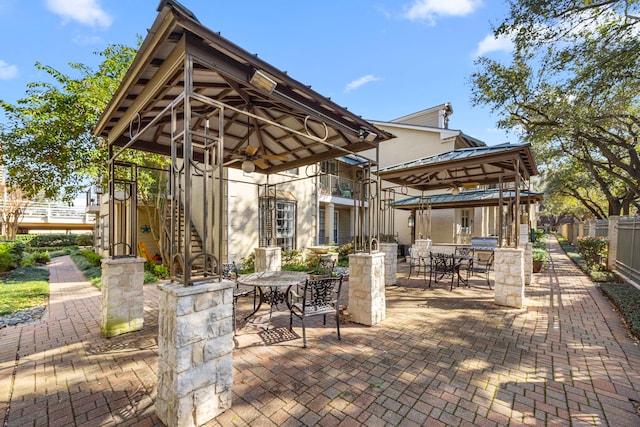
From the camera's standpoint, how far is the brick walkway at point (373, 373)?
2.55 metres

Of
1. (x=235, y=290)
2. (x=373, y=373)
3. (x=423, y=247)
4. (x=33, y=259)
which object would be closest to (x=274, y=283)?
(x=235, y=290)

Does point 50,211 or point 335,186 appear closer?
point 335,186

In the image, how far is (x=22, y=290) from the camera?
7.50 metres

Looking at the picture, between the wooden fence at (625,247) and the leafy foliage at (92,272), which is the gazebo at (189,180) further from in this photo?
the wooden fence at (625,247)

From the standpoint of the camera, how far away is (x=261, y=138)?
5.77 metres

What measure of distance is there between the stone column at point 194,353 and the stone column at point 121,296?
241 cm

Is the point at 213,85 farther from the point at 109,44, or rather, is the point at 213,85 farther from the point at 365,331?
the point at 109,44

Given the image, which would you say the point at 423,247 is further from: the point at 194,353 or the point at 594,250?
the point at 194,353

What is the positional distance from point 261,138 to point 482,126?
9913mm

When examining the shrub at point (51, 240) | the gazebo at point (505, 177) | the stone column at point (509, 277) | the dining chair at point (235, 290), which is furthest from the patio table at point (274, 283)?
the shrub at point (51, 240)

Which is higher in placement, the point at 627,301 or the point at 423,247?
the point at 423,247

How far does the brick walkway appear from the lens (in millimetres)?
2549

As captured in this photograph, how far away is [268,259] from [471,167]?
19.5 feet

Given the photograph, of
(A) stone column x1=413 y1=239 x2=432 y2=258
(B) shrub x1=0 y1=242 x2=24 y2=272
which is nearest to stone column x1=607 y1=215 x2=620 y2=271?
(A) stone column x1=413 y1=239 x2=432 y2=258
